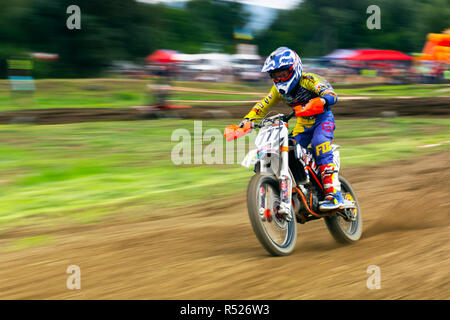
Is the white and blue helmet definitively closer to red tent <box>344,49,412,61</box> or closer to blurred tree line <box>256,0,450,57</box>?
red tent <box>344,49,412,61</box>

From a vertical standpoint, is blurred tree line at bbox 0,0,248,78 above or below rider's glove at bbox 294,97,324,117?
above

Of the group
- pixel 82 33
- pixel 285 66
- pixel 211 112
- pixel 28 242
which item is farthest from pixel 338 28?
pixel 28 242

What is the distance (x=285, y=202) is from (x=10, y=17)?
42.2m

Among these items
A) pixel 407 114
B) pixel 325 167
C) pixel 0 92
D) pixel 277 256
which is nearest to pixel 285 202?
pixel 277 256

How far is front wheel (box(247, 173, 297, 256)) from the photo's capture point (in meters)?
5.30

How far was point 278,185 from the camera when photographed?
5.70 metres

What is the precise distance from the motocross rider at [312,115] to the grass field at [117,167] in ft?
8.84

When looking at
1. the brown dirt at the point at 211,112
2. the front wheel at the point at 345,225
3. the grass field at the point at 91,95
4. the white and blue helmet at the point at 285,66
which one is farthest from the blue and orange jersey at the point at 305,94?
the grass field at the point at 91,95

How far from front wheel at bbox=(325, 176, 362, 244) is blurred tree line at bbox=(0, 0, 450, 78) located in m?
35.2

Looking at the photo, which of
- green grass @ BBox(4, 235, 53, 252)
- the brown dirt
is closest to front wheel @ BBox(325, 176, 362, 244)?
green grass @ BBox(4, 235, 53, 252)

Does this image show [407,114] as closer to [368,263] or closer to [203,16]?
[368,263]

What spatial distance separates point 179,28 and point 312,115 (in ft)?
245

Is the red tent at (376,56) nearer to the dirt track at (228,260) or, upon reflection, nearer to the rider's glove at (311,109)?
the dirt track at (228,260)

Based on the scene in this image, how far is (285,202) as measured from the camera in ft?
18.3
